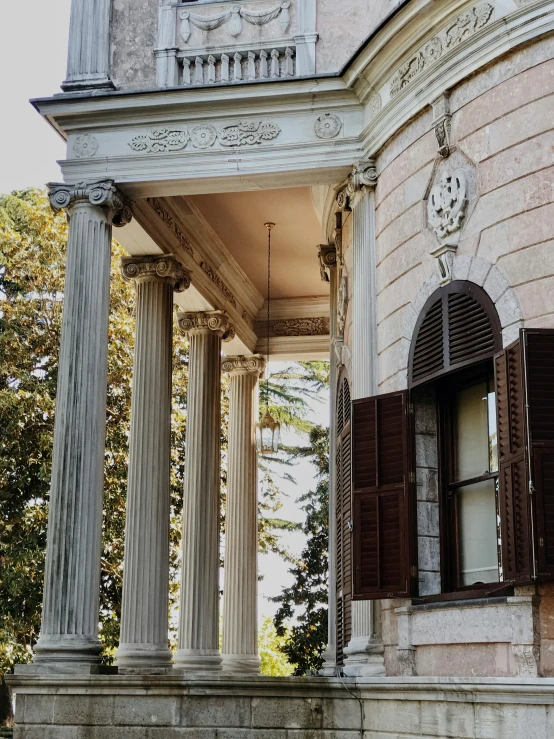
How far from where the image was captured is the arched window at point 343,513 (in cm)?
1636

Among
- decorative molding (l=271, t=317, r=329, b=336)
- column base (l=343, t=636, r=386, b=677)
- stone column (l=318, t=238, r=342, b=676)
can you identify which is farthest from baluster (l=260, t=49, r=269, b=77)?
decorative molding (l=271, t=317, r=329, b=336)

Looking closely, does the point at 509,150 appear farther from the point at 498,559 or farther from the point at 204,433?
the point at 204,433

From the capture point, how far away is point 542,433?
447 inches

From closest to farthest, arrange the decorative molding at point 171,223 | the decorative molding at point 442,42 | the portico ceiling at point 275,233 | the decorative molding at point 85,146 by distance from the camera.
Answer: the decorative molding at point 442,42, the decorative molding at point 85,146, the decorative molding at point 171,223, the portico ceiling at point 275,233

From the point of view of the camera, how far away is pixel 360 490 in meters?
14.0

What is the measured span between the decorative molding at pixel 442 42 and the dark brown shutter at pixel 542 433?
4133 millimetres

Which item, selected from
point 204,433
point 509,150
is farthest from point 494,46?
point 204,433

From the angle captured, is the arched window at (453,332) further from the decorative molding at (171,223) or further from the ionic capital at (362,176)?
the decorative molding at (171,223)

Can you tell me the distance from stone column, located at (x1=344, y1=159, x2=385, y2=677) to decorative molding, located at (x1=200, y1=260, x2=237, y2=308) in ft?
19.7

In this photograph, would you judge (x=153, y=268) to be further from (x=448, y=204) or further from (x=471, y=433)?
(x=471, y=433)

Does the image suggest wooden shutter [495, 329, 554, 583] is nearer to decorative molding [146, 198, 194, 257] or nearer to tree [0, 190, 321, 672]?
decorative molding [146, 198, 194, 257]

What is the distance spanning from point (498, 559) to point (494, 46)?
227 inches

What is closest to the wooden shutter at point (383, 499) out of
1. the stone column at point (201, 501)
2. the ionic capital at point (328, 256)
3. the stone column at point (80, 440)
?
the stone column at point (80, 440)

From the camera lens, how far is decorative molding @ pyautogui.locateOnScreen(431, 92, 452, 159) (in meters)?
13.8
